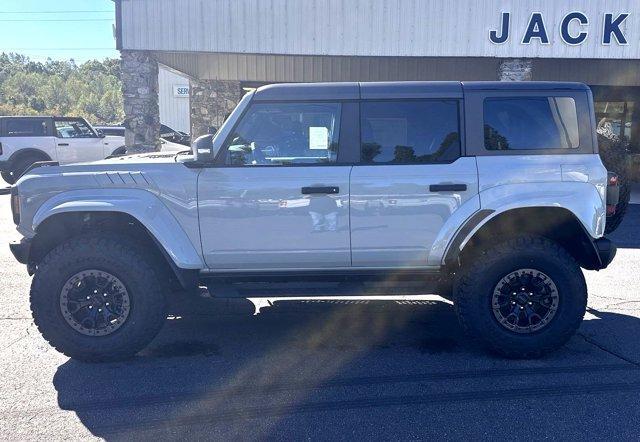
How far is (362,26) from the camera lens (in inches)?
459

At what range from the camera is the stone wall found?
1773 centimetres

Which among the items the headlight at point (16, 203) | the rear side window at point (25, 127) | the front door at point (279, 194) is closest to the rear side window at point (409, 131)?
the front door at point (279, 194)

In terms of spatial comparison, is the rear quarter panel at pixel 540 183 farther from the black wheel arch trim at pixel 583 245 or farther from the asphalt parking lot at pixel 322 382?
the asphalt parking lot at pixel 322 382

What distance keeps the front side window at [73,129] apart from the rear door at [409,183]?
13.1 m

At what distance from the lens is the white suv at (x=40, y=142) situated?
559 inches

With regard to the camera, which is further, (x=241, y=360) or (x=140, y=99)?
(x=140, y=99)

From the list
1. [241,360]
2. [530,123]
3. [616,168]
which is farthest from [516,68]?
[241,360]

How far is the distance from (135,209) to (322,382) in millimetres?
1862

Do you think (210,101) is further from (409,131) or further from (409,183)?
(409,183)

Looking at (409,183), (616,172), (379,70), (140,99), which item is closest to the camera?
(409,183)

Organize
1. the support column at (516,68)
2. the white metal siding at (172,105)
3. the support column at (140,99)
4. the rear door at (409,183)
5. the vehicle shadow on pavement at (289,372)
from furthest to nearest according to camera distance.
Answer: the white metal siding at (172,105), the support column at (516,68), the support column at (140,99), the rear door at (409,183), the vehicle shadow on pavement at (289,372)

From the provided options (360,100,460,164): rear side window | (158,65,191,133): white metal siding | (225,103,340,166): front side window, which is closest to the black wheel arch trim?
(360,100,460,164): rear side window

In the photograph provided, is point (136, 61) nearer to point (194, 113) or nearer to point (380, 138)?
point (194, 113)

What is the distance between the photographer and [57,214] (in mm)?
4121
